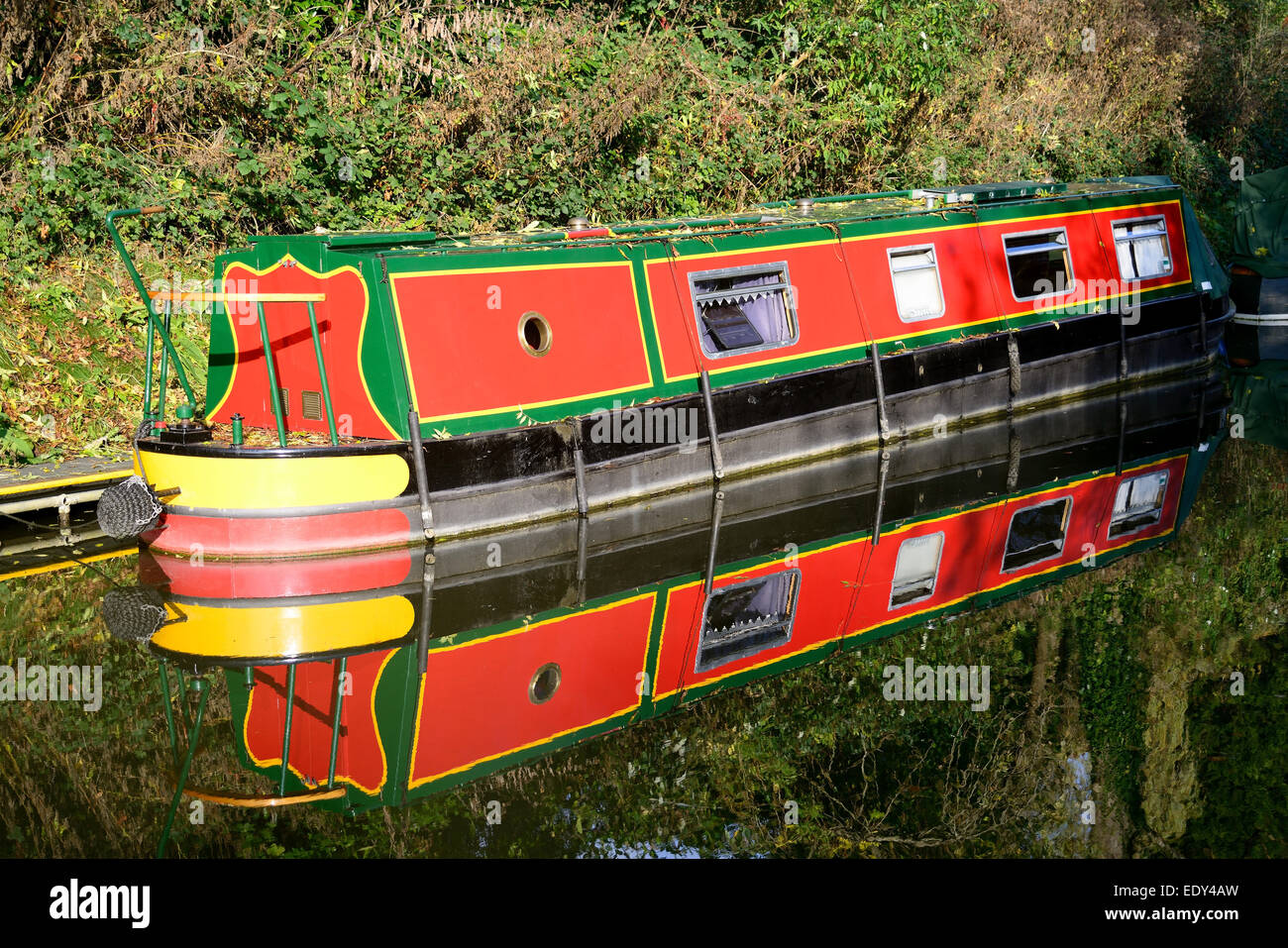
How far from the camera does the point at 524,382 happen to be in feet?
30.6

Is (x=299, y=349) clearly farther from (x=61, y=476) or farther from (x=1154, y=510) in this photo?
(x=1154, y=510)

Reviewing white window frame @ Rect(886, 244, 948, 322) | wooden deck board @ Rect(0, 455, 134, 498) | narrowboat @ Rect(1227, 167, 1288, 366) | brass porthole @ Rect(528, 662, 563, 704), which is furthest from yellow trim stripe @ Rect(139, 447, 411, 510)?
narrowboat @ Rect(1227, 167, 1288, 366)

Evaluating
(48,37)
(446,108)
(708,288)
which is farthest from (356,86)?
(708,288)

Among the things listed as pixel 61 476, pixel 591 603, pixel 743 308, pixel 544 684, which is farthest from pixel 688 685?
pixel 61 476

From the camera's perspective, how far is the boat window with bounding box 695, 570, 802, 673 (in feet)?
25.5

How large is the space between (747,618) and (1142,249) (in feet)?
26.4

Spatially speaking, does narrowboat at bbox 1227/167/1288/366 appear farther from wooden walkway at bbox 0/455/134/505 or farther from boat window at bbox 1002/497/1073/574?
wooden walkway at bbox 0/455/134/505

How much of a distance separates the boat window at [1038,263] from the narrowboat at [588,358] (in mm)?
27

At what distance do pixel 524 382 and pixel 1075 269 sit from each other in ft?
21.4

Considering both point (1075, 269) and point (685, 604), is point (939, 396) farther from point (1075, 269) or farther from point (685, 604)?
point (685, 604)

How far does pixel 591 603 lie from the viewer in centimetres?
825

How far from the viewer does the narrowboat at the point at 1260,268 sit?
55.6 feet

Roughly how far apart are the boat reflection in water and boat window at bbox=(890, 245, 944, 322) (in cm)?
119

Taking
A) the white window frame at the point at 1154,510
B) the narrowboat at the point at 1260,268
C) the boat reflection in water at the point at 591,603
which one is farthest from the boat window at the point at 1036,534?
the narrowboat at the point at 1260,268
